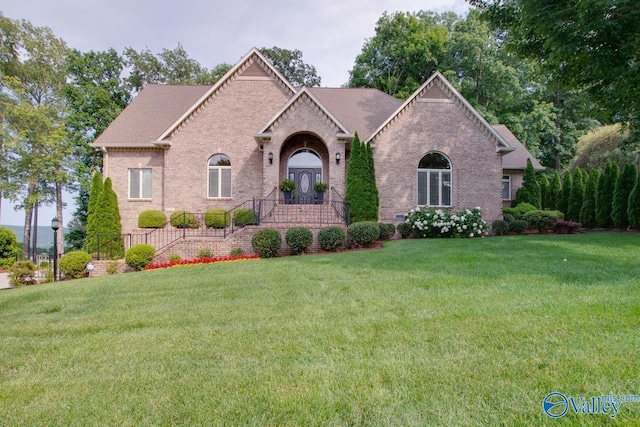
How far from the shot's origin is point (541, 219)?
50.4 feet

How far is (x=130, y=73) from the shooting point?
29.7m

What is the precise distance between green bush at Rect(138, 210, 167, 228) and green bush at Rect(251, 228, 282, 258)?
613cm

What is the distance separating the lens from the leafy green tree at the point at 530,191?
18.8 m

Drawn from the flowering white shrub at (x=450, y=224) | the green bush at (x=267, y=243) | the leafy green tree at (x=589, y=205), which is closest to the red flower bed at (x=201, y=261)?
the green bush at (x=267, y=243)

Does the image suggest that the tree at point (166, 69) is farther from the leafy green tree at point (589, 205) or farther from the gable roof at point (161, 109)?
the leafy green tree at point (589, 205)

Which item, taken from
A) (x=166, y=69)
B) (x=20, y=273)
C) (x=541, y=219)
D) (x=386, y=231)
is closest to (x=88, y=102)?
(x=166, y=69)

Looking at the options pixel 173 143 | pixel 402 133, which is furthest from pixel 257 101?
pixel 402 133

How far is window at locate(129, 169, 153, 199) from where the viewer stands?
1688 cm

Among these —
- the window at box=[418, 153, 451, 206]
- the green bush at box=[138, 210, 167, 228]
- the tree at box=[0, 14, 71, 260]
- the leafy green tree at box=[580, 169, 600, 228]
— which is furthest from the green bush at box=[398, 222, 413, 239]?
the tree at box=[0, 14, 71, 260]

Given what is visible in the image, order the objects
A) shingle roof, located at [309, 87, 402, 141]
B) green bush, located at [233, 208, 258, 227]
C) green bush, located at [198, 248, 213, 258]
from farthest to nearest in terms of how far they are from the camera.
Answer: shingle roof, located at [309, 87, 402, 141]
green bush, located at [233, 208, 258, 227]
green bush, located at [198, 248, 213, 258]

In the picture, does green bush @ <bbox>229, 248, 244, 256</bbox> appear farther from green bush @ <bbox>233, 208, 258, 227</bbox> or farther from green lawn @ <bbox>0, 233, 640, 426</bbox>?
green lawn @ <bbox>0, 233, 640, 426</bbox>

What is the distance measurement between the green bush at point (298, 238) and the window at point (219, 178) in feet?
19.0

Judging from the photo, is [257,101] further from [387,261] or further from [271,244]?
[387,261]

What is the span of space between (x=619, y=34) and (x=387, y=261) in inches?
304
